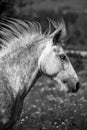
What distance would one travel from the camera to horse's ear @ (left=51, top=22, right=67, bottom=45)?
22.4ft

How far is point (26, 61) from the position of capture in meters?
6.75

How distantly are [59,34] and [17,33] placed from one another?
2.47 feet

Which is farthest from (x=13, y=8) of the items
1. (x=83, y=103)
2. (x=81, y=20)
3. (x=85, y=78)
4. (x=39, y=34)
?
(x=81, y=20)

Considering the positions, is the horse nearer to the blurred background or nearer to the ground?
the blurred background

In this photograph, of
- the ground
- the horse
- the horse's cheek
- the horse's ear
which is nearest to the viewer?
the horse

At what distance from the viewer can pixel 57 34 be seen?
6844mm

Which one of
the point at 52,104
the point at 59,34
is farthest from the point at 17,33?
the point at 52,104

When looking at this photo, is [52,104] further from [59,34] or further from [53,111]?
[59,34]

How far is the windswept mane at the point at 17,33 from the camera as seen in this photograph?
6789mm

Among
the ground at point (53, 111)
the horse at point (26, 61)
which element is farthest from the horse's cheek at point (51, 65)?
the ground at point (53, 111)

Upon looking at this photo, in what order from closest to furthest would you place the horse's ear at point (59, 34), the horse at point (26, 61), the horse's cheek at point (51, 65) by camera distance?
the horse at point (26, 61)
the horse's cheek at point (51, 65)
the horse's ear at point (59, 34)

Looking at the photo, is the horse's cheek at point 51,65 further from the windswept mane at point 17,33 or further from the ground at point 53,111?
the ground at point 53,111

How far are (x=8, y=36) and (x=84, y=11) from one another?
27.2 metres

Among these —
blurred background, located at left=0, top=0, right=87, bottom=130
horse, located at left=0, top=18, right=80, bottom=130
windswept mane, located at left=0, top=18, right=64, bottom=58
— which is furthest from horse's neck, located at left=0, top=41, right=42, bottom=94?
blurred background, located at left=0, top=0, right=87, bottom=130
